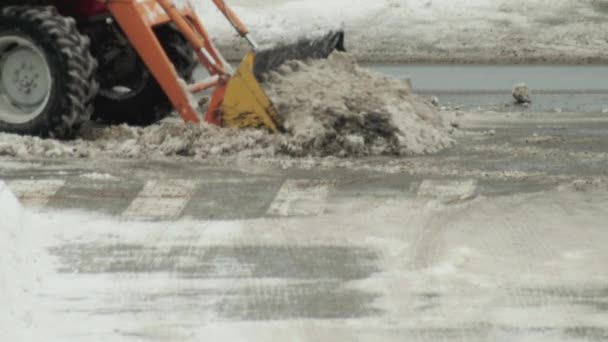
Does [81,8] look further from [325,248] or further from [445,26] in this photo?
[445,26]

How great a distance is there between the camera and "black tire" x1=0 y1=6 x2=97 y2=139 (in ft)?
38.2

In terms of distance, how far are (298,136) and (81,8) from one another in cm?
223

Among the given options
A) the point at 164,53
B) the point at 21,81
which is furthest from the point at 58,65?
the point at 164,53

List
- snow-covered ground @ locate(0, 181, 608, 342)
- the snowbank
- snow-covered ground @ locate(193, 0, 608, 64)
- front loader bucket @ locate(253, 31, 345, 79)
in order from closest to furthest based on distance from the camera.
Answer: the snowbank → snow-covered ground @ locate(0, 181, 608, 342) → front loader bucket @ locate(253, 31, 345, 79) → snow-covered ground @ locate(193, 0, 608, 64)

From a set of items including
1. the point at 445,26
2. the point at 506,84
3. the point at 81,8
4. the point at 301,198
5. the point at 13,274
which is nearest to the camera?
the point at 13,274

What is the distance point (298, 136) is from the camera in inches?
454

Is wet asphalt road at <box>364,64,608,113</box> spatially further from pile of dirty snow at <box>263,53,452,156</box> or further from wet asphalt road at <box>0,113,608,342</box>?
wet asphalt road at <box>0,113,608,342</box>

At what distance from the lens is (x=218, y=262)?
830 cm

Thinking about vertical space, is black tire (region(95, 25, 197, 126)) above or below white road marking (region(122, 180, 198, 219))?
below

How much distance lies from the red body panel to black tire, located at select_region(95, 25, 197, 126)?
2.34ft

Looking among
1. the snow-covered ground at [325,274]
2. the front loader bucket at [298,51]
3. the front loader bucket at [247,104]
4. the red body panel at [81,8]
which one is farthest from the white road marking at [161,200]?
the red body panel at [81,8]

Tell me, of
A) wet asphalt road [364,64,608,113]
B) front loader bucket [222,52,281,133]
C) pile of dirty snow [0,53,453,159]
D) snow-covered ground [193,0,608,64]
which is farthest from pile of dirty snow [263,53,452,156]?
snow-covered ground [193,0,608,64]

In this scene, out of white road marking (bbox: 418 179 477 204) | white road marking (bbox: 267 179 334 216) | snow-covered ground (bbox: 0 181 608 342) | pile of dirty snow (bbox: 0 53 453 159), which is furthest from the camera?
pile of dirty snow (bbox: 0 53 453 159)

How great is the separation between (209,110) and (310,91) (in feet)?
2.95
